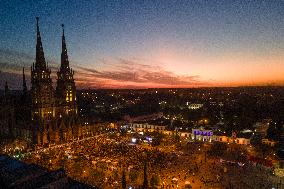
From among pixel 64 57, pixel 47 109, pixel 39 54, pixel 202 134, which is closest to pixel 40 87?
pixel 47 109

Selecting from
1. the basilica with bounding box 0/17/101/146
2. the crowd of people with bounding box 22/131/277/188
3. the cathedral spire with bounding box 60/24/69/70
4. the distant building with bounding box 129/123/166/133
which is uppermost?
the cathedral spire with bounding box 60/24/69/70

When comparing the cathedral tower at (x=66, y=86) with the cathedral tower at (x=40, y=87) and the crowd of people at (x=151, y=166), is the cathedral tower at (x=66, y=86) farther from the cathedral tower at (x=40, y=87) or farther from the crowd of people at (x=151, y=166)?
the crowd of people at (x=151, y=166)

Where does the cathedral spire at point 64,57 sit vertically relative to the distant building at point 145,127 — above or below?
above

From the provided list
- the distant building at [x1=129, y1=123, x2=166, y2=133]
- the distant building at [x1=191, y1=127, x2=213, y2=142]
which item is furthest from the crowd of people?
the distant building at [x1=129, y1=123, x2=166, y2=133]

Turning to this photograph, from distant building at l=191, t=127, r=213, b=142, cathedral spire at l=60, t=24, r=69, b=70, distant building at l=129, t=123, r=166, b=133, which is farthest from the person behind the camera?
distant building at l=129, t=123, r=166, b=133

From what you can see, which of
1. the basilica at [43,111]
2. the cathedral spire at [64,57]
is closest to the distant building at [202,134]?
the basilica at [43,111]

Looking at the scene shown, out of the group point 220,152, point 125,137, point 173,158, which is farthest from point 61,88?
point 220,152

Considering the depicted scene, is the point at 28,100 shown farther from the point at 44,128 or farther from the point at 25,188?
the point at 25,188

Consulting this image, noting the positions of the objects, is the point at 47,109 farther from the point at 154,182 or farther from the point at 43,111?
the point at 154,182

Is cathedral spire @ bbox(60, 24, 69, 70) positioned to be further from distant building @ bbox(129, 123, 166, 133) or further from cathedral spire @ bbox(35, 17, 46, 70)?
distant building @ bbox(129, 123, 166, 133)
